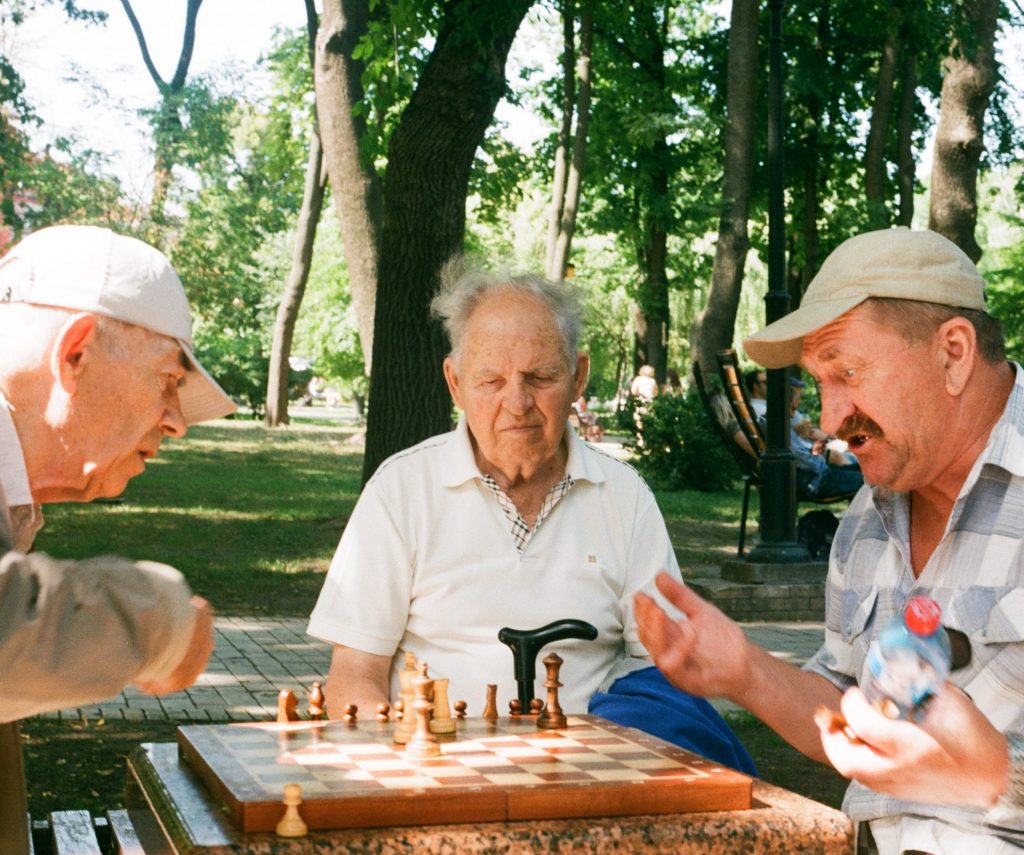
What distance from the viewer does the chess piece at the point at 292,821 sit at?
1.92m

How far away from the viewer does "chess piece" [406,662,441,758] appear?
2.29 meters

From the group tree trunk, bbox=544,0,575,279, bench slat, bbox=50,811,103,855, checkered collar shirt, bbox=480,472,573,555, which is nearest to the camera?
bench slat, bbox=50,811,103,855

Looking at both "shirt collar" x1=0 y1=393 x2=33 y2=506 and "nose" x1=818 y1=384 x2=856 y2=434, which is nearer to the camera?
"shirt collar" x1=0 y1=393 x2=33 y2=506

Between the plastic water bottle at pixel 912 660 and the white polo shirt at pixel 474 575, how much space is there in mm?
1623

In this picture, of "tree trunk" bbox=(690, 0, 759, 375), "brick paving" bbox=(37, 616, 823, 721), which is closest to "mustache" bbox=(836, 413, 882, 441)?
"brick paving" bbox=(37, 616, 823, 721)

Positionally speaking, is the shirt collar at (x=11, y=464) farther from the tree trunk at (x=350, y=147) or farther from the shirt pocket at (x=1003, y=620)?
the tree trunk at (x=350, y=147)

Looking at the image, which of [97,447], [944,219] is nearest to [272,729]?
[97,447]

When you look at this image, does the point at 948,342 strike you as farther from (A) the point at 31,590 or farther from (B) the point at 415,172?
(B) the point at 415,172

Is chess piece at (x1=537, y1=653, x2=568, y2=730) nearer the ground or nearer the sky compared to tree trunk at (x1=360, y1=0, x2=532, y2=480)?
nearer the ground

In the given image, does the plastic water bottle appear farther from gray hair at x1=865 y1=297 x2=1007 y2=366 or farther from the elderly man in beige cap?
gray hair at x1=865 y1=297 x2=1007 y2=366

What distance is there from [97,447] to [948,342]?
1.60 metres

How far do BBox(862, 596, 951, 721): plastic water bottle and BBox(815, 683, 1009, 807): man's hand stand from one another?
0.03 meters

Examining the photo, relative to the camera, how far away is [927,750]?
1943mm

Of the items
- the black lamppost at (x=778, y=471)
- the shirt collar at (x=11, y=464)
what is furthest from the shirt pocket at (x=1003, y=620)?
the black lamppost at (x=778, y=471)
